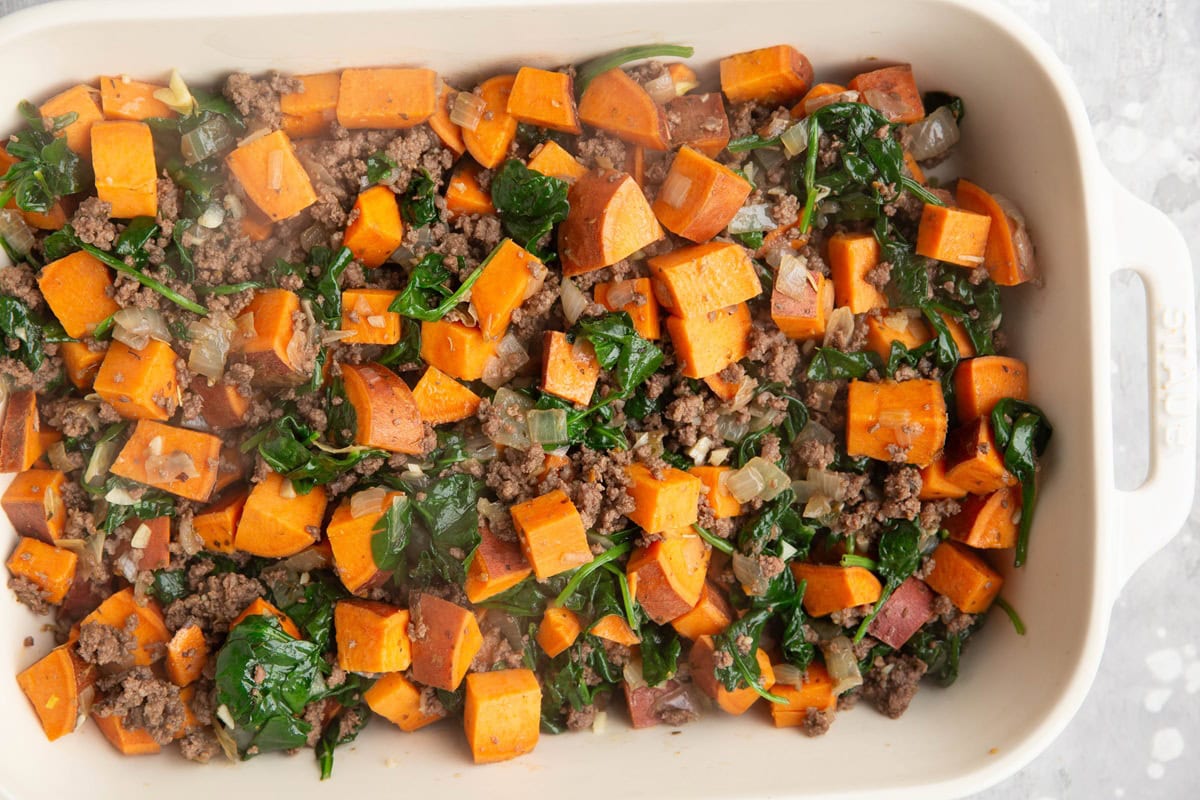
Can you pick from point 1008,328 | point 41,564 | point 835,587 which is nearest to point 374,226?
point 41,564

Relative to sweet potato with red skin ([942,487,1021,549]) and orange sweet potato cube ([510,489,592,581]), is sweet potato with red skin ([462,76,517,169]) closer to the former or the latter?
orange sweet potato cube ([510,489,592,581])

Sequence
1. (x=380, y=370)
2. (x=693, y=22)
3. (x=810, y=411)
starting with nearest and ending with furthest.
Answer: (x=693, y=22) → (x=380, y=370) → (x=810, y=411)

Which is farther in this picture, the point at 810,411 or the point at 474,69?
the point at 810,411

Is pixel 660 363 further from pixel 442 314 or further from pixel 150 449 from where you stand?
pixel 150 449

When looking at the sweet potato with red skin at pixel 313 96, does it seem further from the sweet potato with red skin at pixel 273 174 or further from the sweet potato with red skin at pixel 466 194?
the sweet potato with red skin at pixel 466 194

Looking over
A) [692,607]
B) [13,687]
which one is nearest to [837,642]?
[692,607]

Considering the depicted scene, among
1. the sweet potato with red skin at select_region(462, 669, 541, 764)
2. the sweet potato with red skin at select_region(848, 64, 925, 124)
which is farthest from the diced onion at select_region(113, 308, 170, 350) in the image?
the sweet potato with red skin at select_region(848, 64, 925, 124)
